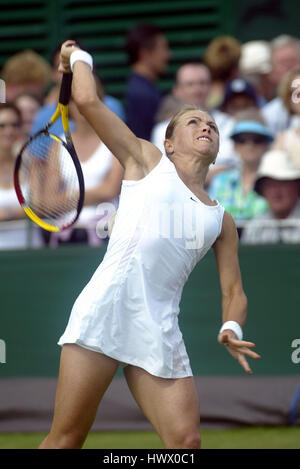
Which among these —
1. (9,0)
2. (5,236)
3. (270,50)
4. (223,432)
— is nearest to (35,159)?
(5,236)

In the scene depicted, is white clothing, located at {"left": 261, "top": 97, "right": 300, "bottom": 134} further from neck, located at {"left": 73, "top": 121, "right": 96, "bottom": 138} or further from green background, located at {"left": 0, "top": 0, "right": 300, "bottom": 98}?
green background, located at {"left": 0, "top": 0, "right": 300, "bottom": 98}

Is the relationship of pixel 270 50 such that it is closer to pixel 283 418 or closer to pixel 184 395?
pixel 283 418

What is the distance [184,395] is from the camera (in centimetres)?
377

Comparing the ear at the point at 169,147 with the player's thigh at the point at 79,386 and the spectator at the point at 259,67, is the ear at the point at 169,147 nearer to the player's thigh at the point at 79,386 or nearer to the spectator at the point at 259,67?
the player's thigh at the point at 79,386

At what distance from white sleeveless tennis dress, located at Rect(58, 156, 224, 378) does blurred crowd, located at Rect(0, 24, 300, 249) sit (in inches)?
91.4

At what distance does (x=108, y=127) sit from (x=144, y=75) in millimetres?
3397

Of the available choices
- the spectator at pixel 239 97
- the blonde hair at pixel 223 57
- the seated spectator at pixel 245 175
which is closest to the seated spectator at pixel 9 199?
the seated spectator at pixel 245 175

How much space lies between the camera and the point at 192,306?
6.33 meters

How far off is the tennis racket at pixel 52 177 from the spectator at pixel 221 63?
242 centimetres

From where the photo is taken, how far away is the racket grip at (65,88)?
13.7 feet

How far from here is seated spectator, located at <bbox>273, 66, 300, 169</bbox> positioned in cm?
624

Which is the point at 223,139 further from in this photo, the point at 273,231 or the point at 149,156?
the point at 149,156

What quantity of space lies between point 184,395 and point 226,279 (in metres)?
0.59

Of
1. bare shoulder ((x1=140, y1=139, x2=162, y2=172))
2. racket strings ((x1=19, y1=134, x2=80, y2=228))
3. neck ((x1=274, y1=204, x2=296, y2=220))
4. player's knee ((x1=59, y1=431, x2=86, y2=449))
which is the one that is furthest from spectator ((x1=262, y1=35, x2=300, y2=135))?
player's knee ((x1=59, y1=431, x2=86, y2=449))
